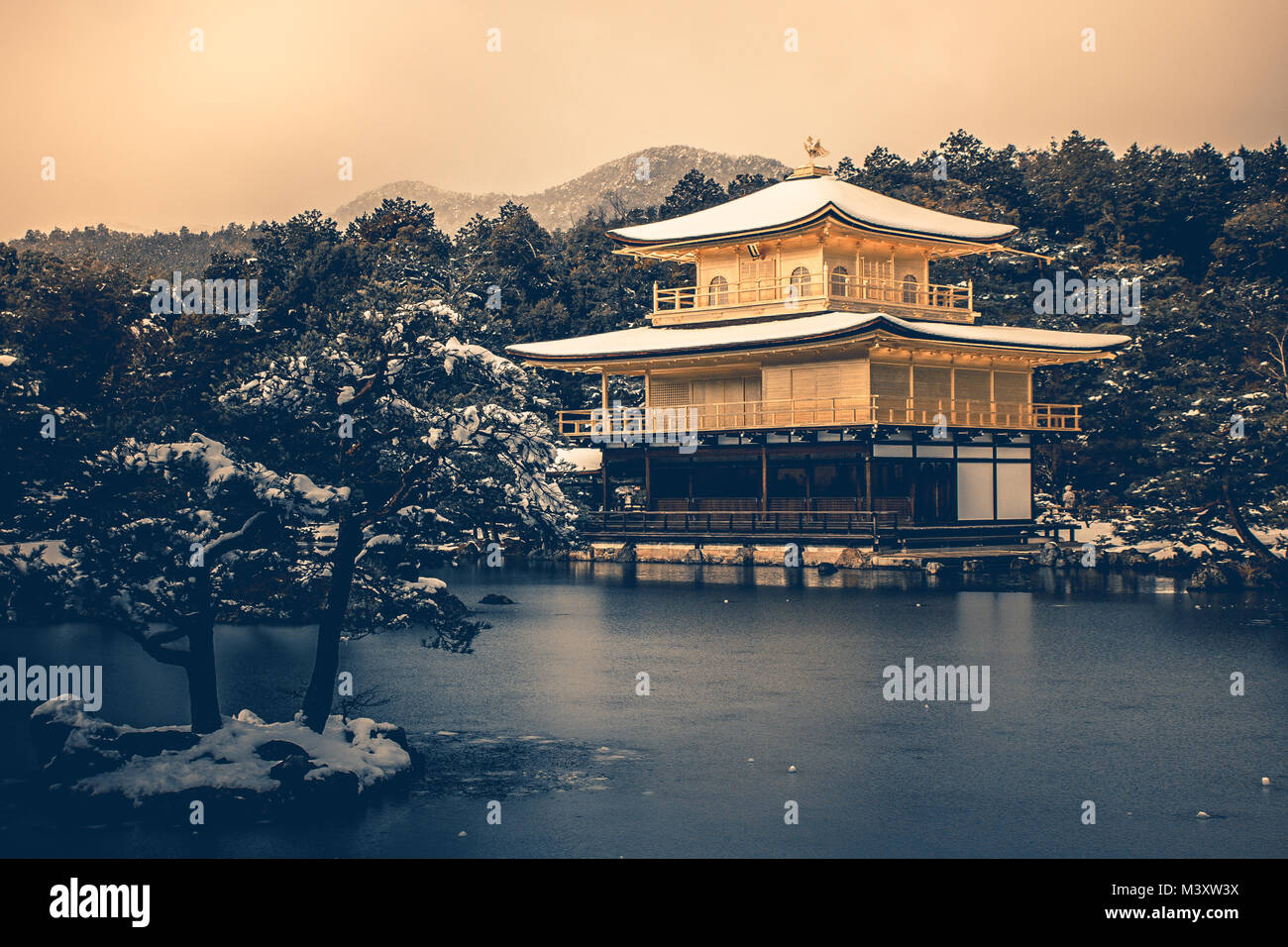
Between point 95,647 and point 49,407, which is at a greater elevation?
point 49,407

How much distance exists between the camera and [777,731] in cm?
1984

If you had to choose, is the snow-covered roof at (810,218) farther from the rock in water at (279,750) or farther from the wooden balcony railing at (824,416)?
the rock in water at (279,750)

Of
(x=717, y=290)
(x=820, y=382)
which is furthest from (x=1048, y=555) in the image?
(x=717, y=290)

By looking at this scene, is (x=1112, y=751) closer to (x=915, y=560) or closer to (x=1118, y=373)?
(x=915, y=560)

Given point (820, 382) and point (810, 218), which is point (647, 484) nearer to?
point (820, 382)

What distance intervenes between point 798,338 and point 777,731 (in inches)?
1265

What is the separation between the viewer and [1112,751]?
18391mm

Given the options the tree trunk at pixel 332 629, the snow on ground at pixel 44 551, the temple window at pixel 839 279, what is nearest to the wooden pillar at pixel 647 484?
the temple window at pixel 839 279

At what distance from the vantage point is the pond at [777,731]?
1480 centimetres

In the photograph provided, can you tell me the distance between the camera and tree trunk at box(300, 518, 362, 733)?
18375mm

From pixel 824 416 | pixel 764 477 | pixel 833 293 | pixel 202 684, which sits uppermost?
pixel 833 293

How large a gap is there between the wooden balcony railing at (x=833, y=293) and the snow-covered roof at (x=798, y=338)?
92 cm

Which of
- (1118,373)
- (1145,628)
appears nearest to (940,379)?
(1118,373)
